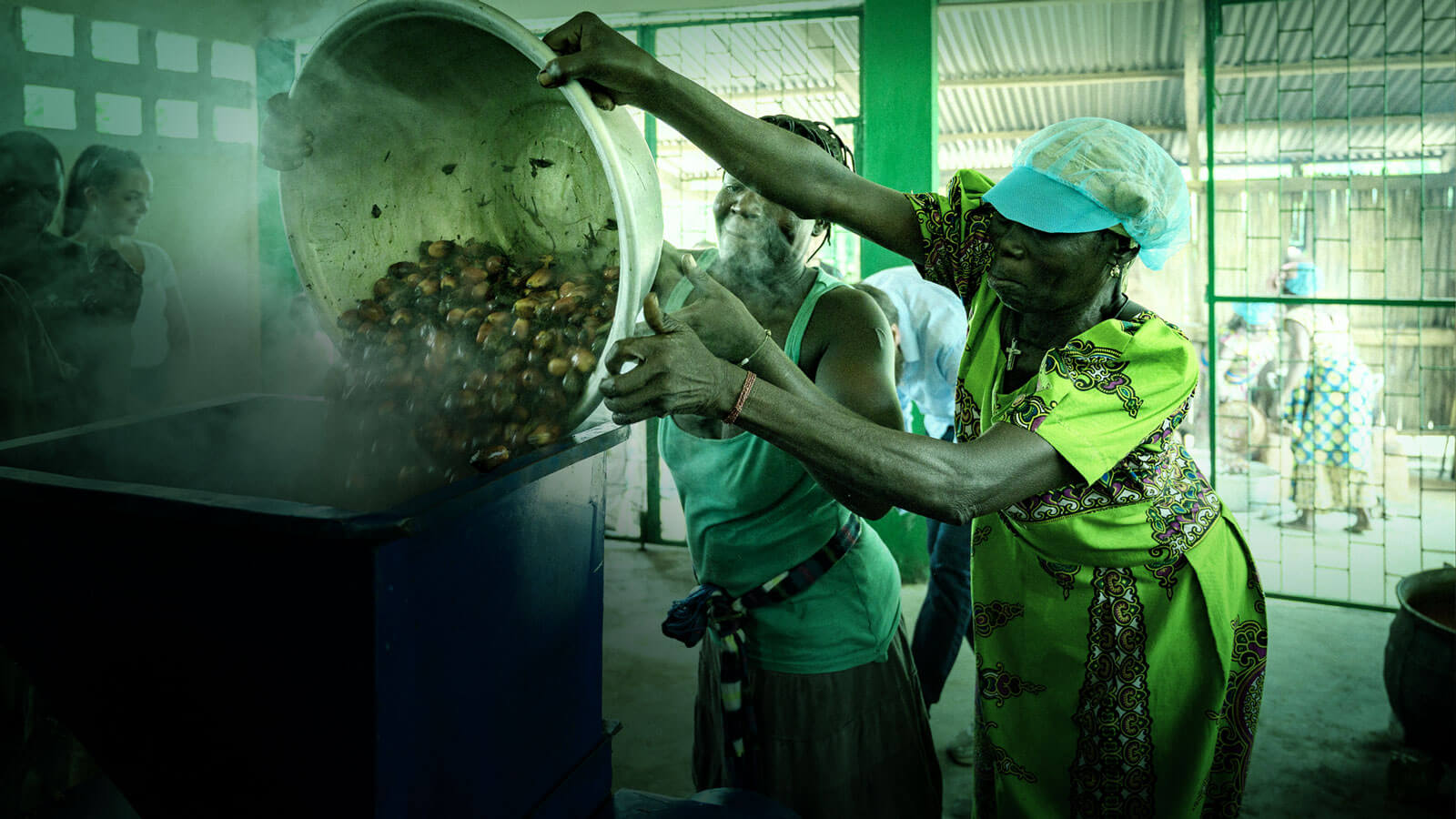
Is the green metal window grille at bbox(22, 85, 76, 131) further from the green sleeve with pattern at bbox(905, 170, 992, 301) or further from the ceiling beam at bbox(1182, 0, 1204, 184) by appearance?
the ceiling beam at bbox(1182, 0, 1204, 184)

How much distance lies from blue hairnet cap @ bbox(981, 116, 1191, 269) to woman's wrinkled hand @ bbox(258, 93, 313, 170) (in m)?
1.05

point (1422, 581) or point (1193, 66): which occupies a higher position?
point (1193, 66)

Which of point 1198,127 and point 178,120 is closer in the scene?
point 178,120

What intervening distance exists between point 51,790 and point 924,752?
2.09m

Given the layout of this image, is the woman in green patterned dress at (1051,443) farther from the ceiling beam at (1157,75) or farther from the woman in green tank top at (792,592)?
the ceiling beam at (1157,75)

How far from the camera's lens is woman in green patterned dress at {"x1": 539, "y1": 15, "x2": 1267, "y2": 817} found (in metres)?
1.23

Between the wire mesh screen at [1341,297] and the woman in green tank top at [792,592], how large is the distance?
310 centimetres

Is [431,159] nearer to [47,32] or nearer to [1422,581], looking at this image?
[47,32]

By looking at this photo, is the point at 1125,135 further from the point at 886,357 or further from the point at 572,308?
the point at 572,308

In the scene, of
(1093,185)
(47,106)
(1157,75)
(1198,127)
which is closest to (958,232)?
(1093,185)

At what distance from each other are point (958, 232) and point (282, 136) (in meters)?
1.08

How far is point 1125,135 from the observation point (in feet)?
4.38

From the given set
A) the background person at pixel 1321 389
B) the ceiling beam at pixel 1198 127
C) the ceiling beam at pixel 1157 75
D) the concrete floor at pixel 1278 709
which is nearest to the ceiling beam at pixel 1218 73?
the ceiling beam at pixel 1157 75

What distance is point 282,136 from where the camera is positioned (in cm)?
142
